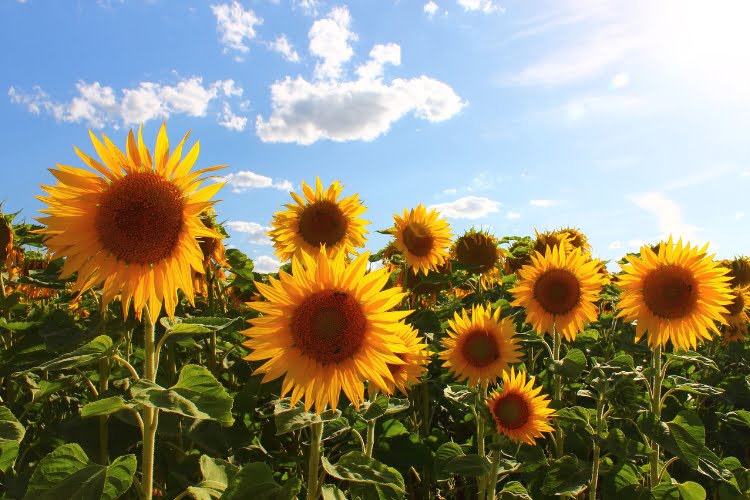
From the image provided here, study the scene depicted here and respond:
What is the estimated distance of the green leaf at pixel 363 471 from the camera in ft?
7.95

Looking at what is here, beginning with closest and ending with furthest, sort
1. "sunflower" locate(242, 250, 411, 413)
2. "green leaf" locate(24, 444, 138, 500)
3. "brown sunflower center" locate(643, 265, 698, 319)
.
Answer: "green leaf" locate(24, 444, 138, 500)
"sunflower" locate(242, 250, 411, 413)
"brown sunflower center" locate(643, 265, 698, 319)

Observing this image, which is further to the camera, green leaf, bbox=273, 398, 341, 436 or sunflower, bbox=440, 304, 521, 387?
sunflower, bbox=440, 304, 521, 387

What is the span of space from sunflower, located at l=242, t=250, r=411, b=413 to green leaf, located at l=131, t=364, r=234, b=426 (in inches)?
12.5

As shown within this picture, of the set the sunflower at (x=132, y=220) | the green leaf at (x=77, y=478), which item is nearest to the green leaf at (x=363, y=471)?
the green leaf at (x=77, y=478)

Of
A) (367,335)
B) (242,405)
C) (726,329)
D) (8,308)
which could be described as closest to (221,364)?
(242,405)

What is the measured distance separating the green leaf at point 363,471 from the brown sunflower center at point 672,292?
261cm

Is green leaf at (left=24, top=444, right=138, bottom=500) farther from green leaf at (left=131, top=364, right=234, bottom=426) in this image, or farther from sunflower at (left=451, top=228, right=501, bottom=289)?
sunflower at (left=451, top=228, right=501, bottom=289)

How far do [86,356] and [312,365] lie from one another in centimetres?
93

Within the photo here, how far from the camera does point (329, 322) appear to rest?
8.17 ft

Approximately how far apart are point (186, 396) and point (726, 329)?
9.12 m

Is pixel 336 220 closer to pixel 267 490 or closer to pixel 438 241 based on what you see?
pixel 438 241

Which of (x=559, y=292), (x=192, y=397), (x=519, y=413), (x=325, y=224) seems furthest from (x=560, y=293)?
(x=192, y=397)

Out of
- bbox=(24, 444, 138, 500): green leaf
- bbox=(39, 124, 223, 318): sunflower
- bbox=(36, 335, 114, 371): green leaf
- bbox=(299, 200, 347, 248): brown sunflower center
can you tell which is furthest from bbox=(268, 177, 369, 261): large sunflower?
bbox=(24, 444, 138, 500): green leaf

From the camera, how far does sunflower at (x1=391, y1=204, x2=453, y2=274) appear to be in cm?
573
